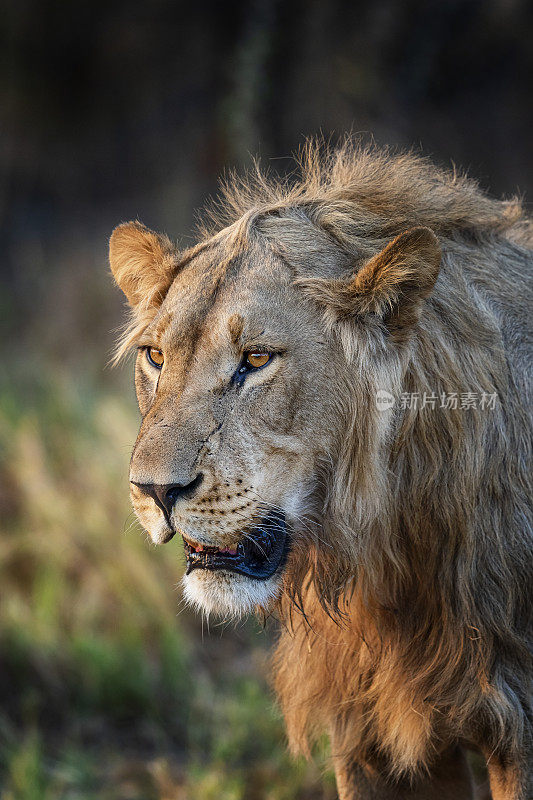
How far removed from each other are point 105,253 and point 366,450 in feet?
38.3

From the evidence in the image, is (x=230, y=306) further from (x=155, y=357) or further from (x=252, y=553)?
(x=252, y=553)

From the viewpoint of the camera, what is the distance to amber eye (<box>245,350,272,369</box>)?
98.7 inches

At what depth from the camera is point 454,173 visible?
3311mm

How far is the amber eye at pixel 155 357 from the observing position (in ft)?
9.06

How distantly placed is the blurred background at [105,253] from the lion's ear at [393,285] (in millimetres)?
1614

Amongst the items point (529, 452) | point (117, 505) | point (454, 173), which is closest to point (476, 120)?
point (117, 505)

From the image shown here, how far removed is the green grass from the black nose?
1.60 m

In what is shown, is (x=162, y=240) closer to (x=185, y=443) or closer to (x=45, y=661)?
(x=185, y=443)

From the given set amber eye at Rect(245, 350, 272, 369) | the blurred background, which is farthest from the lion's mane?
the blurred background

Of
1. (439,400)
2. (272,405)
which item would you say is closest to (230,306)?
(272,405)

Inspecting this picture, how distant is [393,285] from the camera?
8.14ft

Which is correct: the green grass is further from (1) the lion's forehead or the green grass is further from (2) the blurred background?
(1) the lion's forehead

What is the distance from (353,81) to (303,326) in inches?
324

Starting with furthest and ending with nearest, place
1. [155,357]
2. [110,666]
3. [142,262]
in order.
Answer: [110,666] → [142,262] → [155,357]
